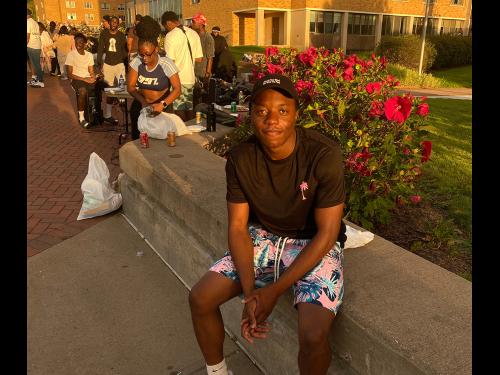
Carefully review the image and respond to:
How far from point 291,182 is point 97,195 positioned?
10.7 ft

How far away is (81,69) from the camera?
9.19 metres

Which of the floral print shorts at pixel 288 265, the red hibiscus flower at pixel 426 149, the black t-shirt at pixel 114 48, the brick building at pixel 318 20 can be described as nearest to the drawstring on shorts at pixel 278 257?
the floral print shorts at pixel 288 265

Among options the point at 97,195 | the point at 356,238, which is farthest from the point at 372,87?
the point at 97,195

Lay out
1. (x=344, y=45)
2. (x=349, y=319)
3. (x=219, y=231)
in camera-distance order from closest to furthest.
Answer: (x=349, y=319), (x=219, y=231), (x=344, y=45)

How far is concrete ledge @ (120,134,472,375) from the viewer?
1.82m

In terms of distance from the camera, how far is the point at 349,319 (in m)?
2.01

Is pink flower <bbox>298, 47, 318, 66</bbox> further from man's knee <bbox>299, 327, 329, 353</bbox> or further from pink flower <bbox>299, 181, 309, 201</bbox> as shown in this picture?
man's knee <bbox>299, 327, 329, 353</bbox>

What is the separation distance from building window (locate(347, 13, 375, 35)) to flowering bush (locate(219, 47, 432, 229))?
3637 centimetres

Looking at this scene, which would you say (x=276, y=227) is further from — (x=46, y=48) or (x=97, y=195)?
(x=46, y=48)

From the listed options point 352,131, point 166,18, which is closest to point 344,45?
point 166,18

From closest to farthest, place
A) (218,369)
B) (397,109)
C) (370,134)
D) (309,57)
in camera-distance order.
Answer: (218,369), (397,109), (370,134), (309,57)

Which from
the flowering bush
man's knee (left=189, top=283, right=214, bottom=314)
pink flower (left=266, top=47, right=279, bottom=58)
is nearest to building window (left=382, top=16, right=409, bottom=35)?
pink flower (left=266, top=47, right=279, bottom=58)
